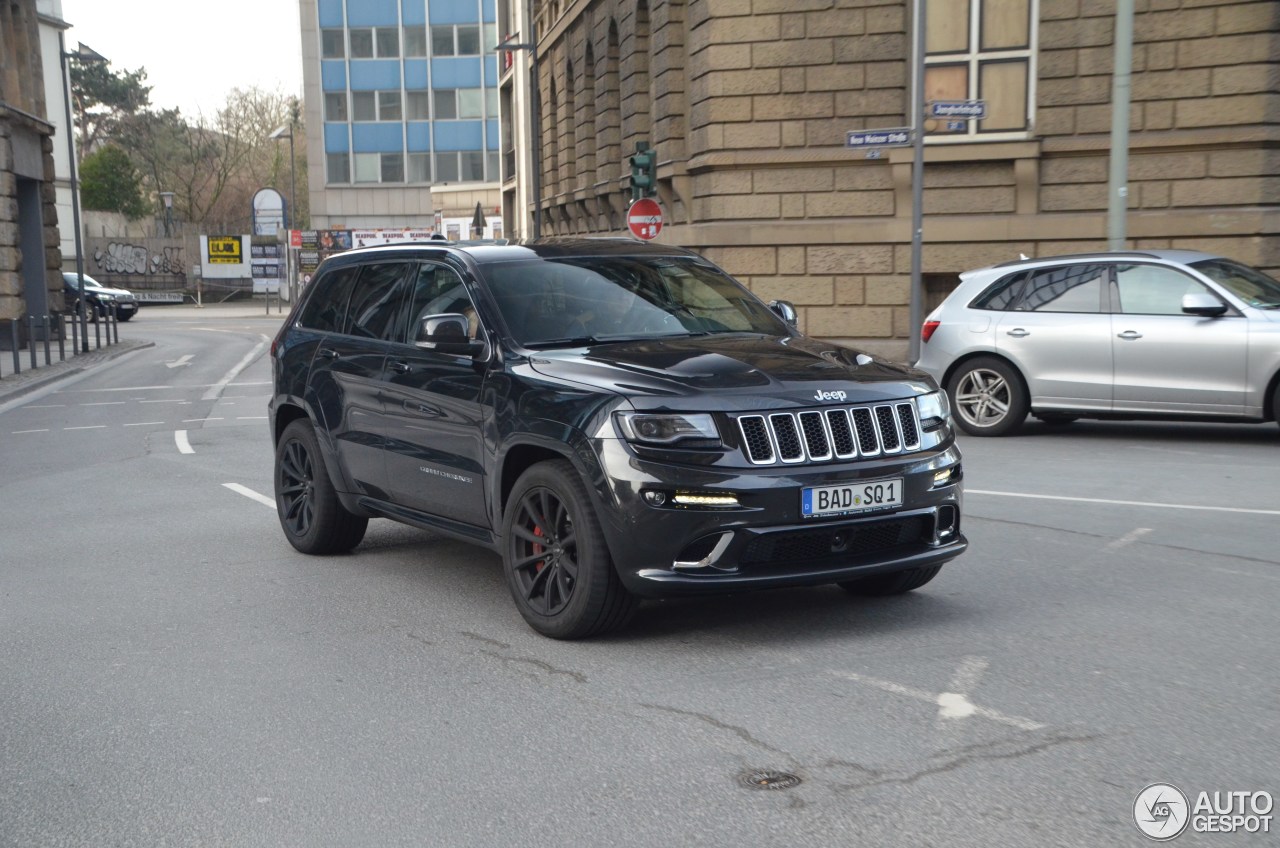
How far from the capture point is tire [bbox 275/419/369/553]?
7.94 meters

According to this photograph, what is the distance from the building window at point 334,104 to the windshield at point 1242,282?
66.6m

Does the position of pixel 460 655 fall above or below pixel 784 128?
below

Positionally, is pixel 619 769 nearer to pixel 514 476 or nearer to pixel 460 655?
pixel 460 655

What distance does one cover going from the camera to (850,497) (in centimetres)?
565

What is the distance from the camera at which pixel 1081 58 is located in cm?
2117

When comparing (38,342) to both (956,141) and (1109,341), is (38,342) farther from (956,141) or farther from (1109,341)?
(1109,341)

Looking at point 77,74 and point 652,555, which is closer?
point 652,555

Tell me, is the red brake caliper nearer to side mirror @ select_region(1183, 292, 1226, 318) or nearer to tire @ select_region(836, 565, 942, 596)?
tire @ select_region(836, 565, 942, 596)

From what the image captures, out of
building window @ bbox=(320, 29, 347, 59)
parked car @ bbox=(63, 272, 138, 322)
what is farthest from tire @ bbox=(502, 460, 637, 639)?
building window @ bbox=(320, 29, 347, 59)

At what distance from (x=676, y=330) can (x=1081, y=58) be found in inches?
645

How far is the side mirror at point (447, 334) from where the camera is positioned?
639cm

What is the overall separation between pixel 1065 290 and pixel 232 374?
1700 cm

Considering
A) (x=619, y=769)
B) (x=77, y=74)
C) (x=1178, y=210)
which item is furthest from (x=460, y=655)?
(x=77, y=74)

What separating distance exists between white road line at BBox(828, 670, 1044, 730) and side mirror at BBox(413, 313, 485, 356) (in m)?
2.18
